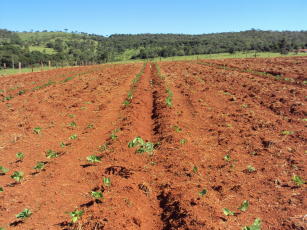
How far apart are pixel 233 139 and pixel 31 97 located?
686 inches

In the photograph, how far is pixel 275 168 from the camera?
24.6 ft

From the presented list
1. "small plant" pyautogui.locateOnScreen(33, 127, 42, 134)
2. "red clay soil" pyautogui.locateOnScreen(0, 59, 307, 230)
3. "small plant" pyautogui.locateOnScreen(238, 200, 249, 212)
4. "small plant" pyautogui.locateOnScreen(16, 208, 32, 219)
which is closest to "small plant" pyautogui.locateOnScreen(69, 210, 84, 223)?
"red clay soil" pyautogui.locateOnScreen(0, 59, 307, 230)

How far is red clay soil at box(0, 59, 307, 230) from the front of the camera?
545 cm

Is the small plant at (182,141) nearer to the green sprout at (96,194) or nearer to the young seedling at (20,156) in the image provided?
the green sprout at (96,194)

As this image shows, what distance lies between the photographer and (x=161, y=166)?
25.7 ft

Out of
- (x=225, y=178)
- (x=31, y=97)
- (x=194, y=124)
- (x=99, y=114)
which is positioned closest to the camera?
(x=225, y=178)

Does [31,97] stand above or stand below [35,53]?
below

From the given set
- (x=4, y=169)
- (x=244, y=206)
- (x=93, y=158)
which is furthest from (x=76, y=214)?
(x=244, y=206)

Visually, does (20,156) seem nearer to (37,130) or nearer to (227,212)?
(37,130)

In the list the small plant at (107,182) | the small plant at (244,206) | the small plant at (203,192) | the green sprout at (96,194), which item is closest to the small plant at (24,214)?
the green sprout at (96,194)

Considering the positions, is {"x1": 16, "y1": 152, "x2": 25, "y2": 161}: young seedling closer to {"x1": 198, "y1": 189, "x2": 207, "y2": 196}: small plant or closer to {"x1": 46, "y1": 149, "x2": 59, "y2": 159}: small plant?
{"x1": 46, "y1": 149, "x2": 59, "y2": 159}: small plant

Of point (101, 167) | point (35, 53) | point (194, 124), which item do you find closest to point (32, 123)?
point (101, 167)

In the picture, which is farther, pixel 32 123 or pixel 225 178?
pixel 32 123

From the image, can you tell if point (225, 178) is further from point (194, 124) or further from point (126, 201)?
point (194, 124)
